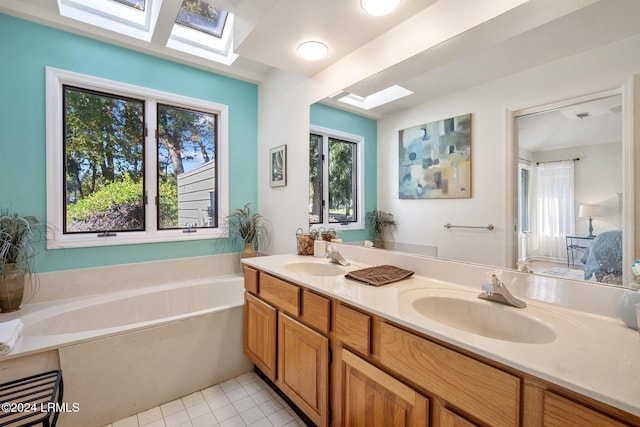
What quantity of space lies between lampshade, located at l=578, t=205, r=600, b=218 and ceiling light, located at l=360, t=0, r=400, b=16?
4.26 feet

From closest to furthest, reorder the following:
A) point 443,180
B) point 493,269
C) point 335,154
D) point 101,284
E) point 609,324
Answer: point 609,324 → point 493,269 → point 443,180 → point 335,154 → point 101,284

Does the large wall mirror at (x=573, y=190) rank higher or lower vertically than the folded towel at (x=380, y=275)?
higher

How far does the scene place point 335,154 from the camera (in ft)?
Result: 7.01

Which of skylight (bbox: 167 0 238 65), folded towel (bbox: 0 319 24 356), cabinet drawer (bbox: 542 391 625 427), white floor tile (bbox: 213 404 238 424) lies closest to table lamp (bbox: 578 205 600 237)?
cabinet drawer (bbox: 542 391 625 427)

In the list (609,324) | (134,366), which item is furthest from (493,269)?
(134,366)

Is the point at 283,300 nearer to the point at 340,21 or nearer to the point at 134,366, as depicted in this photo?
the point at 134,366

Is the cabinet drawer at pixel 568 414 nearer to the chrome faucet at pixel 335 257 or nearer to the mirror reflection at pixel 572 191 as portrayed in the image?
the mirror reflection at pixel 572 191

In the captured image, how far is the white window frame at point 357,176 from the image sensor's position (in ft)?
6.26

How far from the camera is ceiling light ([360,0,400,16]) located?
57.4 inches

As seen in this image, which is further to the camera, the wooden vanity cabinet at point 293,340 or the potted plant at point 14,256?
the potted plant at point 14,256

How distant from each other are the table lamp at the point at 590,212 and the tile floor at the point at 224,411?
175 centimetres

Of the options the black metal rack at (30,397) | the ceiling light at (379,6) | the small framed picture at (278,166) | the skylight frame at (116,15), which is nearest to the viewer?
the black metal rack at (30,397)

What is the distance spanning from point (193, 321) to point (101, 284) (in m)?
1.04

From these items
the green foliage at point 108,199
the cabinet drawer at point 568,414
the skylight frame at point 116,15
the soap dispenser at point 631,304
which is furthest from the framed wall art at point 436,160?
the green foliage at point 108,199
